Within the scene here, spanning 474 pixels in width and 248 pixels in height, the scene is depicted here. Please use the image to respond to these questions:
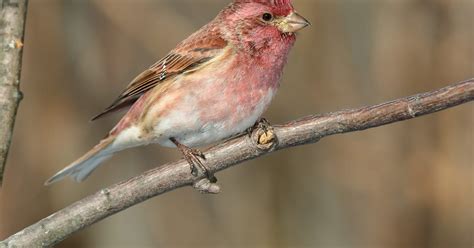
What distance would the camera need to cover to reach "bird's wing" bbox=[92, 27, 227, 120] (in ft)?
17.4

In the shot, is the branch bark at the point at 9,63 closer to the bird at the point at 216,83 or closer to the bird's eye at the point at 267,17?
the bird at the point at 216,83

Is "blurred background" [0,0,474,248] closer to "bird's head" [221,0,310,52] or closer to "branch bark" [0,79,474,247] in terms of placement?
"bird's head" [221,0,310,52]

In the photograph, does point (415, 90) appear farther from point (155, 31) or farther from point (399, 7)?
point (155, 31)

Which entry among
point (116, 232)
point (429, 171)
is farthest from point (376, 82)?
point (116, 232)

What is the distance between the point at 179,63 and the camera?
17.9 feet

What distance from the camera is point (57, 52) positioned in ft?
26.8

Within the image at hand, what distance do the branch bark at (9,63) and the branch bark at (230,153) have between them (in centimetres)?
38

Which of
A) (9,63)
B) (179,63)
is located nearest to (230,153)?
(9,63)

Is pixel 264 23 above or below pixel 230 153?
above

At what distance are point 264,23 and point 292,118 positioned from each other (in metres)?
3.08

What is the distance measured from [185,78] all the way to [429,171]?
11.5 feet

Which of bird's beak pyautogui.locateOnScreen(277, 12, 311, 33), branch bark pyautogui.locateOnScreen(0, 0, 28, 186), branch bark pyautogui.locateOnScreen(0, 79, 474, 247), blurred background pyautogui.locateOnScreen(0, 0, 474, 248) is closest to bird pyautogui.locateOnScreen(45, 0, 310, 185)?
bird's beak pyautogui.locateOnScreen(277, 12, 311, 33)

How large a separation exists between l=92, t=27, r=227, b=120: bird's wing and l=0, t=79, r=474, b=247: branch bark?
4.98ft

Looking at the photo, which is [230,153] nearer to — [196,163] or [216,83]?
[196,163]
